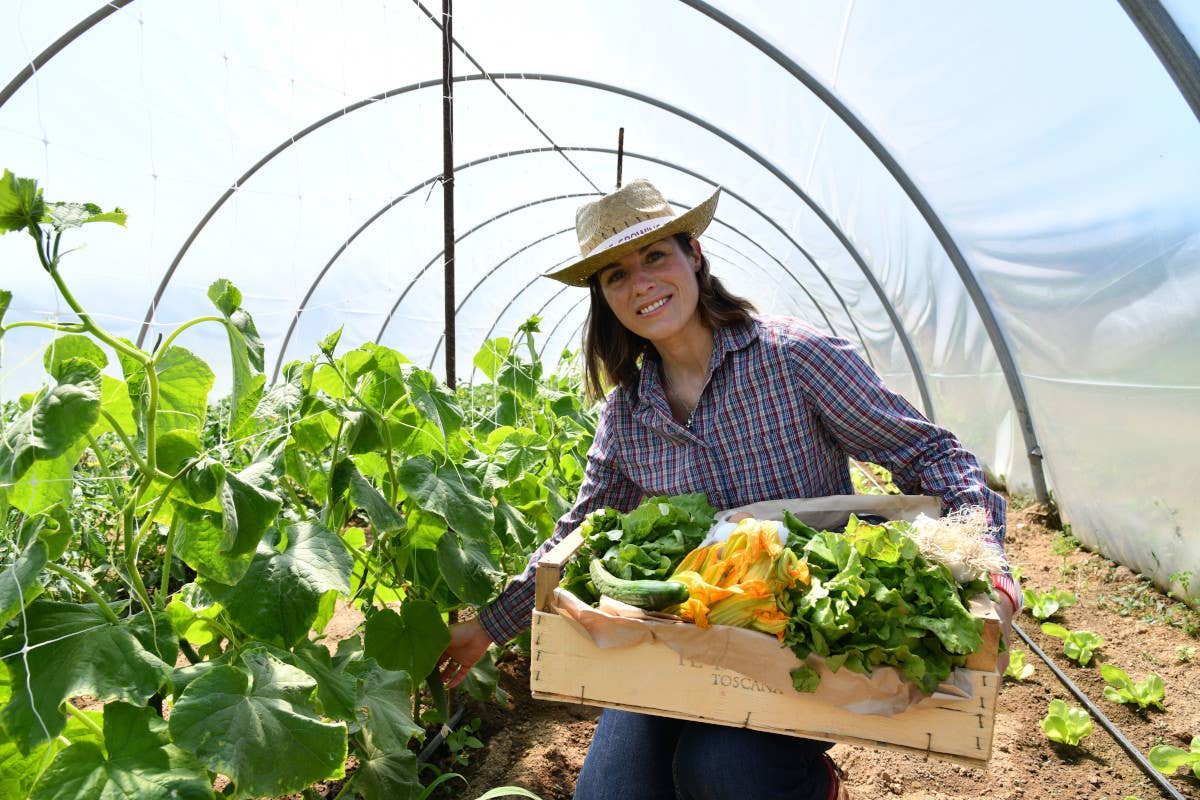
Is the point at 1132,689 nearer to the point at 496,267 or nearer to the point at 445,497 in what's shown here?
the point at 445,497

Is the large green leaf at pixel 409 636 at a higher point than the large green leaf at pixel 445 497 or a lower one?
lower

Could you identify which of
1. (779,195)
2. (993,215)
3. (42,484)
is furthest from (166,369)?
(779,195)

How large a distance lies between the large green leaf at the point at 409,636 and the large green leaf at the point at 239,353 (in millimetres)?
621

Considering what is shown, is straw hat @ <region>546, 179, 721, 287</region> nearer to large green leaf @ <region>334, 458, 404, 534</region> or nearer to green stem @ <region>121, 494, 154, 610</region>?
large green leaf @ <region>334, 458, 404, 534</region>

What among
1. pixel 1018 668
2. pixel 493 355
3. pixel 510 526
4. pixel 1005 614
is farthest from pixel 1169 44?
pixel 510 526

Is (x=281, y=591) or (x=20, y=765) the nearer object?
(x=20, y=765)

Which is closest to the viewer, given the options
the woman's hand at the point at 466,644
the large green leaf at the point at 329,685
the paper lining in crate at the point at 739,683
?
the paper lining in crate at the point at 739,683

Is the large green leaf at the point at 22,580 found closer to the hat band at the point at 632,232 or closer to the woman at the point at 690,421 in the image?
the woman at the point at 690,421

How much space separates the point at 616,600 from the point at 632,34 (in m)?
4.97

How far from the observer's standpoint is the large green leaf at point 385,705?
67.5 inches

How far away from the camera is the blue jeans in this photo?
1741 mm

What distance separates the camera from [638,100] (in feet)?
22.0

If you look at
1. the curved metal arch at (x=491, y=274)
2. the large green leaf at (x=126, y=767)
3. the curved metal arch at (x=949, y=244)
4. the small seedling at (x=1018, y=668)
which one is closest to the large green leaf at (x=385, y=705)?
the large green leaf at (x=126, y=767)

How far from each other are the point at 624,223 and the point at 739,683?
4.20 ft
